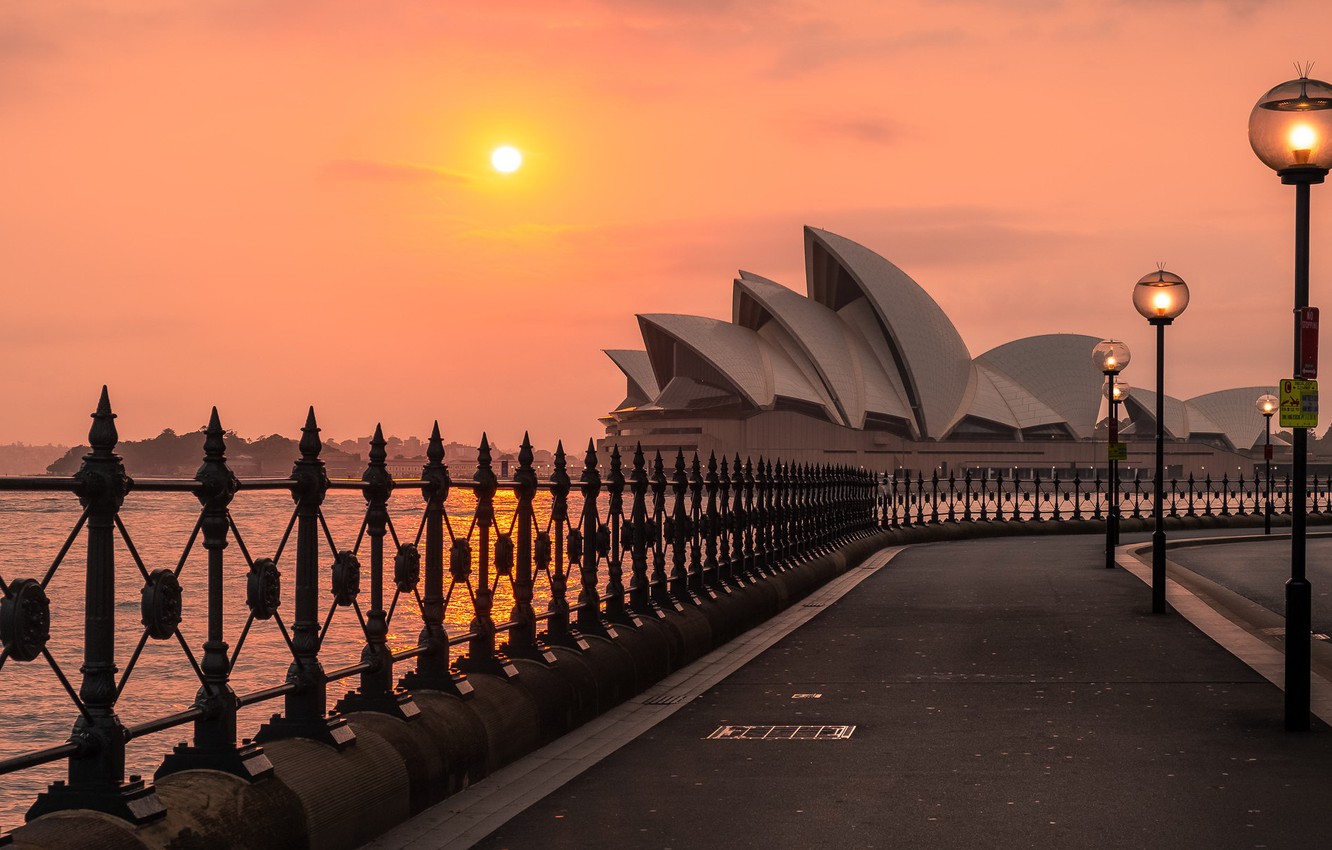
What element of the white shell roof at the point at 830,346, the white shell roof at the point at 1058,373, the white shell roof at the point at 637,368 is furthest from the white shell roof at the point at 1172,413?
the white shell roof at the point at 637,368

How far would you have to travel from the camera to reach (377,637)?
7180mm

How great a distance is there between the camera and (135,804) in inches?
185

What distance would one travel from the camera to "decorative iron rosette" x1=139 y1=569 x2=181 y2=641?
503cm

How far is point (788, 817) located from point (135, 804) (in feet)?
10.2

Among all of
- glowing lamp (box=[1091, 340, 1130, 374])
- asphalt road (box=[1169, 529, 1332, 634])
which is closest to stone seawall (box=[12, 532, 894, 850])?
asphalt road (box=[1169, 529, 1332, 634])

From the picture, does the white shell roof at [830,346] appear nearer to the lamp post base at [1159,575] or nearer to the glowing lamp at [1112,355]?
the glowing lamp at [1112,355]

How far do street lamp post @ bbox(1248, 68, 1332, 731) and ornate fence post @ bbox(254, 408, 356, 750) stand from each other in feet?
19.7

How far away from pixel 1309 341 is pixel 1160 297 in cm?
822

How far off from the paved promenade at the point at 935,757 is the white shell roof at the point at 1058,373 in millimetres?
127221

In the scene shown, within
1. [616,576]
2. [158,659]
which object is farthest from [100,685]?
[158,659]

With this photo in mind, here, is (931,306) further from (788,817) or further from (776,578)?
(788,817)

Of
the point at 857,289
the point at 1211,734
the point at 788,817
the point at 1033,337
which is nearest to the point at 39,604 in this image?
the point at 788,817

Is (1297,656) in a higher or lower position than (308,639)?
lower

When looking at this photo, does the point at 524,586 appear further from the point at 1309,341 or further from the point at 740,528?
the point at 740,528
